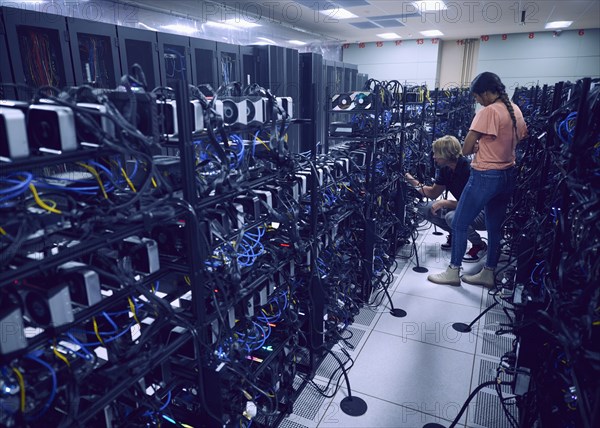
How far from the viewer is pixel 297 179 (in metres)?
1.95

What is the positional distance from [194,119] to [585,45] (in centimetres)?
1250

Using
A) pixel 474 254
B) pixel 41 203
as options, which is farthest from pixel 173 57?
pixel 474 254

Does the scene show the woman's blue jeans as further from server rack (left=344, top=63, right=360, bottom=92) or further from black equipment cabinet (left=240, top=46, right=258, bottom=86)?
server rack (left=344, top=63, right=360, bottom=92)

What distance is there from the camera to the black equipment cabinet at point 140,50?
9.49 feet

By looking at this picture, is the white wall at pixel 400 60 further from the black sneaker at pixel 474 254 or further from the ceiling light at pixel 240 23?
the black sneaker at pixel 474 254

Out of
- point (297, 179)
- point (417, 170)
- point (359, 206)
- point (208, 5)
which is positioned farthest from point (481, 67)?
point (297, 179)

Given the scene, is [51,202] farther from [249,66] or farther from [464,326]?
[249,66]

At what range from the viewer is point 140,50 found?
10.2 ft

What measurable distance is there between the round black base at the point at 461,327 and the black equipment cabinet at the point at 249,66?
332 cm

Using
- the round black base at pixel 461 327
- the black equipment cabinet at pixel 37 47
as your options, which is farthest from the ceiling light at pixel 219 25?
the round black base at pixel 461 327

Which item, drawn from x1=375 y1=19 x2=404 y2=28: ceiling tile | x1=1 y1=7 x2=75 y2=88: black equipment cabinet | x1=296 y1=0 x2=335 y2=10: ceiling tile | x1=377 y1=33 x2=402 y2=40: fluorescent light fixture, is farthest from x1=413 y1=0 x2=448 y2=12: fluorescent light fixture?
x1=1 y1=7 x2=75 y2=88: black equipment cabinet

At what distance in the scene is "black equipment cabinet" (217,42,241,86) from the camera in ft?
13.0

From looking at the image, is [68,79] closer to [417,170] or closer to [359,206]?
[359,206]

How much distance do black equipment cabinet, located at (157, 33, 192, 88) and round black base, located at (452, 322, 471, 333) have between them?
2.85m
